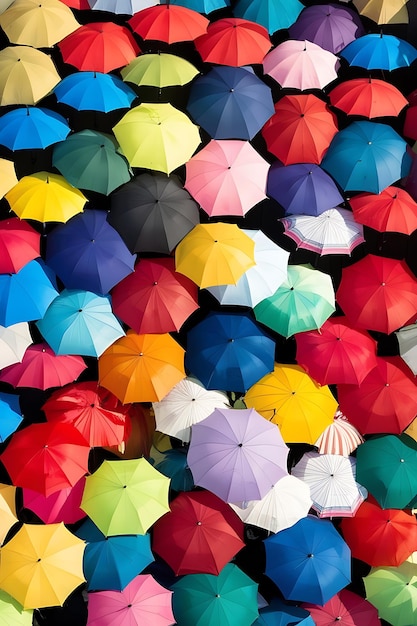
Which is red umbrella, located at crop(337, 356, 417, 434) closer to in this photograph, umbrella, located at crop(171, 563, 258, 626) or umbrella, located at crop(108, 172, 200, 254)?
umbrella, located at crop(171, 563, 258, 626)

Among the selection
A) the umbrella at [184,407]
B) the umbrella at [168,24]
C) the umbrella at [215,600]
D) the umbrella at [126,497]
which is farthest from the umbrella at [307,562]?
the umbrella at [168,24]

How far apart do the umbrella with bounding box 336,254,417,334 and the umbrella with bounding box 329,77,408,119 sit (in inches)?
74.1

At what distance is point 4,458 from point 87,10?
5926 mm

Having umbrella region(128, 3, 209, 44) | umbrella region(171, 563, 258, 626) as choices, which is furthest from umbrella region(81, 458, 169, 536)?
umbrella region(128, 3, 209, 44)

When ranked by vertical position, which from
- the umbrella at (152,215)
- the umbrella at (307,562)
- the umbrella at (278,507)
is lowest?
the umbrella at (307,562)

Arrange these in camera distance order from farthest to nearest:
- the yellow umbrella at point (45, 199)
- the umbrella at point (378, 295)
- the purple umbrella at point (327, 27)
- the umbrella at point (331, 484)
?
the purple umbrella at point (327, 27) < the umbrella at point (378, 295) < the umbrella at point (331, 484) < the yellow umbrella at point (45, 199)

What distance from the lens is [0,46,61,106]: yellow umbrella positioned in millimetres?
10500

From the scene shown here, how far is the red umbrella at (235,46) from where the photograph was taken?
10.9 meters

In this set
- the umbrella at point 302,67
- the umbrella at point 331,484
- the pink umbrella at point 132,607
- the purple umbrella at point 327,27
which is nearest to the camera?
the pink umbrella at point 132,607

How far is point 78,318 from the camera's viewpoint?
10.3 meters

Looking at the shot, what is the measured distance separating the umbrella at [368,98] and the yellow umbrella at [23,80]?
12.0 feet

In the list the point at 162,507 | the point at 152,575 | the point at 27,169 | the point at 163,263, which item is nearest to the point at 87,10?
the point at 27,169

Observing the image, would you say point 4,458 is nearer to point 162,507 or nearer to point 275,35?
point 162,507

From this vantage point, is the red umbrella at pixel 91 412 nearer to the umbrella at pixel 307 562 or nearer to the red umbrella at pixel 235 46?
the umbrella at pixel 307 562
